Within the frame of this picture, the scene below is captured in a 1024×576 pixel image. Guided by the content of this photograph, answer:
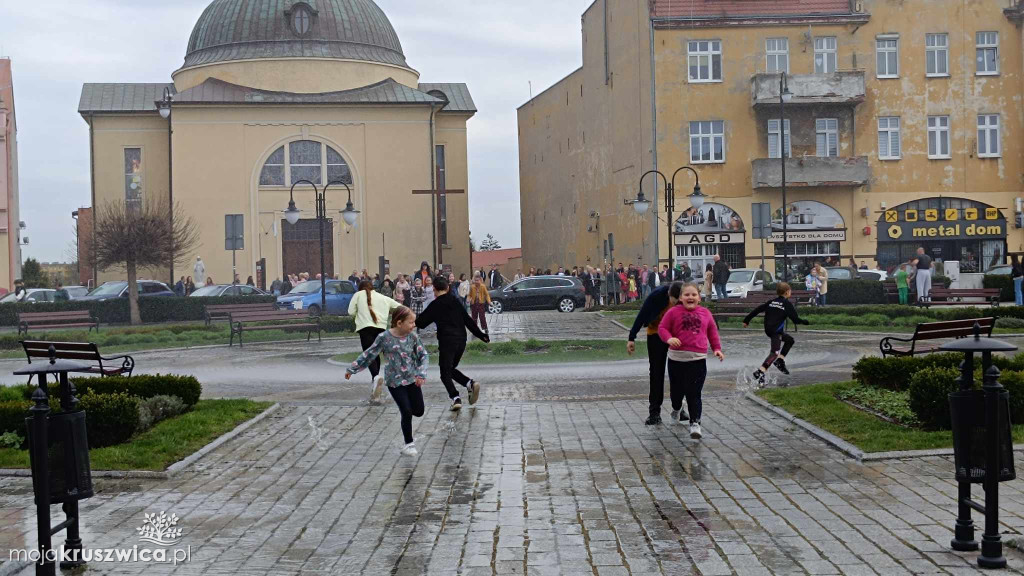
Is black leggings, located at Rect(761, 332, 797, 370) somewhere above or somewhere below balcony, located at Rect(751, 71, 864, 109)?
below

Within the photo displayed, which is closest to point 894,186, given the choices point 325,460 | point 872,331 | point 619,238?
point 619,238

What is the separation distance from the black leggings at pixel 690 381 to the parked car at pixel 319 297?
28.8 meters

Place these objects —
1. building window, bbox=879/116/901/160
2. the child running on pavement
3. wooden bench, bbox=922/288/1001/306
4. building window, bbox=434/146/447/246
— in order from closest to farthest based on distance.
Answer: the child running on pavement, wooden bench, bbox=922/288/1001/306, building window, bbox=879/116/901/160, building window, bbox=434/146/447/246

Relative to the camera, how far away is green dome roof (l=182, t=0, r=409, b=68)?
58.8 m

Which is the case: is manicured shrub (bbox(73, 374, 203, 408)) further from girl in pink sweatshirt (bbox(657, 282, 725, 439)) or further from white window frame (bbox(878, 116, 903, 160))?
white window frame (bbox(878, 116, 903, 160))

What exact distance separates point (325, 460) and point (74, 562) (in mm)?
3835

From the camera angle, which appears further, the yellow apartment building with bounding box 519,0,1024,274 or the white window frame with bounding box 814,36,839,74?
the white window frame with bounding box 814,36,839,74

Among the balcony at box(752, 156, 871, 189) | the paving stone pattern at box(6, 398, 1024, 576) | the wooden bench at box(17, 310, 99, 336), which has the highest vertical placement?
the balcony at box(752, 156, 871, 189)

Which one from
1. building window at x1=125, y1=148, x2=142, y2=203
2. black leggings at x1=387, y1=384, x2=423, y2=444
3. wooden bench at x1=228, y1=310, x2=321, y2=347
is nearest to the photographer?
black leggings at x1=387, y1=384, x2=423, y2=444

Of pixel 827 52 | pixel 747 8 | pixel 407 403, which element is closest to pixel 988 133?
pixel 827 52

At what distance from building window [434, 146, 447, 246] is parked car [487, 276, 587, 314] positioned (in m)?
17.8

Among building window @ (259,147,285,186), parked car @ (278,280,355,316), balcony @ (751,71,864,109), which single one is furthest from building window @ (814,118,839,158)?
building window @ (259,147,285,186)

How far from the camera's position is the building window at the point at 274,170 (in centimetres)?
5672
